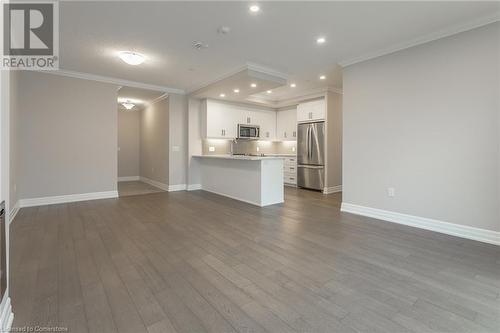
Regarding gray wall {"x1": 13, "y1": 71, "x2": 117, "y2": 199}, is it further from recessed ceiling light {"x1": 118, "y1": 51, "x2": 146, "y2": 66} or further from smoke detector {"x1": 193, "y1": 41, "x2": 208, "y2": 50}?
smoke detector {"x1": 193, "y1": 41, "x2": 208, "y2": 50}

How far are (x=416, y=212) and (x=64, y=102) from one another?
6.97m

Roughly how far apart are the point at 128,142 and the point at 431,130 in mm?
9039

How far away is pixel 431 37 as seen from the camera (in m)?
3.33

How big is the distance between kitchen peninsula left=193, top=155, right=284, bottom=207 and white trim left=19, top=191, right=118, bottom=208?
263cm

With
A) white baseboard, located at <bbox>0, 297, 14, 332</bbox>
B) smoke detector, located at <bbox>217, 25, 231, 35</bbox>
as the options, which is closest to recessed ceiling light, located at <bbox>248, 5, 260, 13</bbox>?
smoke detector, located at <bbox>217, 25, 231, 35</bbox>

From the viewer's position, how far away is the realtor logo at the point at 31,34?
9.07 feet

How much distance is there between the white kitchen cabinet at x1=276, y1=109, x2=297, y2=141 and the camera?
26.1 feet

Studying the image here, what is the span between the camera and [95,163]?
5.48 meters

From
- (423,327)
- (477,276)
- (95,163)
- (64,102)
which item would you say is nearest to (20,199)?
(95,163)

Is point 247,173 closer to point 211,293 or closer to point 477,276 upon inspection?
point 211,293

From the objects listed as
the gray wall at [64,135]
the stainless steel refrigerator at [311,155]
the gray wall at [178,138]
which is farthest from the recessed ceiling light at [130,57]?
the stainless steel refrigerator at [311,155]

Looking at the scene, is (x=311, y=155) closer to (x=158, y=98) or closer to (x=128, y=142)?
(x=158, y=98)

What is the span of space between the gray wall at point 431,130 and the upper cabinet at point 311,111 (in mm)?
2148

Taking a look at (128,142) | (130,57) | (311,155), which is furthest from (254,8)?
(128,142)
